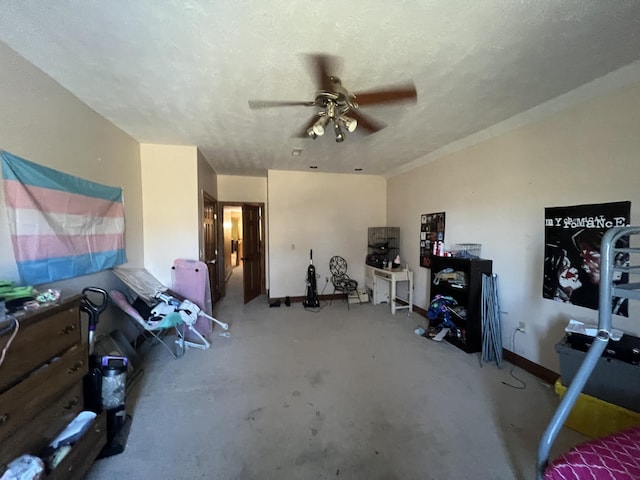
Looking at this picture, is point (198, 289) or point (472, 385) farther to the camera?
point (198, 289)

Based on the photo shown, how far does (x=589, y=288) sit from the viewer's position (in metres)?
2.30

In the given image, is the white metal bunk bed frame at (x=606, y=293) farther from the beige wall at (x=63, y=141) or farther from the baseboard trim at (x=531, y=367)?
the beige wall at (x=63, y=141)

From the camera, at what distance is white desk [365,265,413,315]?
185 inches

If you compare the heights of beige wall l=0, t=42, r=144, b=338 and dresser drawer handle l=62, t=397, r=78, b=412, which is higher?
beige wall l=0, t=42, r=144, b=338

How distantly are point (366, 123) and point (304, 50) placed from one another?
4.35 ft

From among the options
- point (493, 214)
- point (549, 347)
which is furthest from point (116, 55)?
point (549, 347)

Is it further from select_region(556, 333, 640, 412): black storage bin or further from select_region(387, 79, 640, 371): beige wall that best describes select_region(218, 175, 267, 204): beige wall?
select_region(556, 333, 640, 412): black storage bin

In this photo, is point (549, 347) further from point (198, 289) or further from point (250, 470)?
point (198, 289)

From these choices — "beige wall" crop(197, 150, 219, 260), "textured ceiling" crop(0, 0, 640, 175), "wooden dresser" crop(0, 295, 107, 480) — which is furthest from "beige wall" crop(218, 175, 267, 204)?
"wooden dresser" crop(0, 295, 107, 480)

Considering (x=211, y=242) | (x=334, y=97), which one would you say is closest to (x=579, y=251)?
(x=334, y=97)

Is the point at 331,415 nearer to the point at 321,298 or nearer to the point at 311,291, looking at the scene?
the point at 311,291

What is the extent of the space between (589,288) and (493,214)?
120 cm

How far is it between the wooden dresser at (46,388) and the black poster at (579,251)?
379 centimetres

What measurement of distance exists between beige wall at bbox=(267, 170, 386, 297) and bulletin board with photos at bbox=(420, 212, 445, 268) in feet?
4.56
